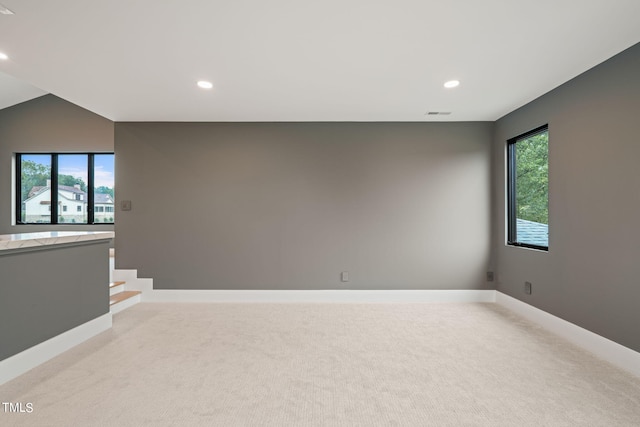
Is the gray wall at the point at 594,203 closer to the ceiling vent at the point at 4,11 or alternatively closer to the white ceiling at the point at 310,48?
the white ceiling at the point at 310,48

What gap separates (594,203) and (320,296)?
10.3ft

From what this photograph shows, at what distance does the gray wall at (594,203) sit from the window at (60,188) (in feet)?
21.0

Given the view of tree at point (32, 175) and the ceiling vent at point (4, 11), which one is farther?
the view of tree at point (32, 175)

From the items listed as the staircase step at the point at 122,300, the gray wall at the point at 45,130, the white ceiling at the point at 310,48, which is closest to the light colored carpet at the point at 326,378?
the staircase step at the point at 122,300

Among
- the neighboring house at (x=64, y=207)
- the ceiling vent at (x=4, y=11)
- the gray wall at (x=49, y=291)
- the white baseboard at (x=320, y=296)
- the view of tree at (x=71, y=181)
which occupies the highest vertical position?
the ceiling vent at (x=4, y=11)

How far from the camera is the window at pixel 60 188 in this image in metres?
5.38

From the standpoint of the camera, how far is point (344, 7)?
1.98m

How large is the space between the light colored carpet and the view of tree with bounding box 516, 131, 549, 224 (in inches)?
51.5

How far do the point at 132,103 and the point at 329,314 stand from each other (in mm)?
3415

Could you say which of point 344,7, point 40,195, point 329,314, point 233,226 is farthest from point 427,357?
point 40,195

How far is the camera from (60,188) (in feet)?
17.7

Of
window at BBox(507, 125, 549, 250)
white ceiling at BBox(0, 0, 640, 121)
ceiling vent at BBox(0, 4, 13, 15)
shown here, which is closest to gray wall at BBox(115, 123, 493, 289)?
window at BBox(507, 125, 549, 250)

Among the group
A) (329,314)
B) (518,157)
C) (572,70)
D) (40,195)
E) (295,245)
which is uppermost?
(572,70)

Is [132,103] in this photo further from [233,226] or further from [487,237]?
[487,237]
